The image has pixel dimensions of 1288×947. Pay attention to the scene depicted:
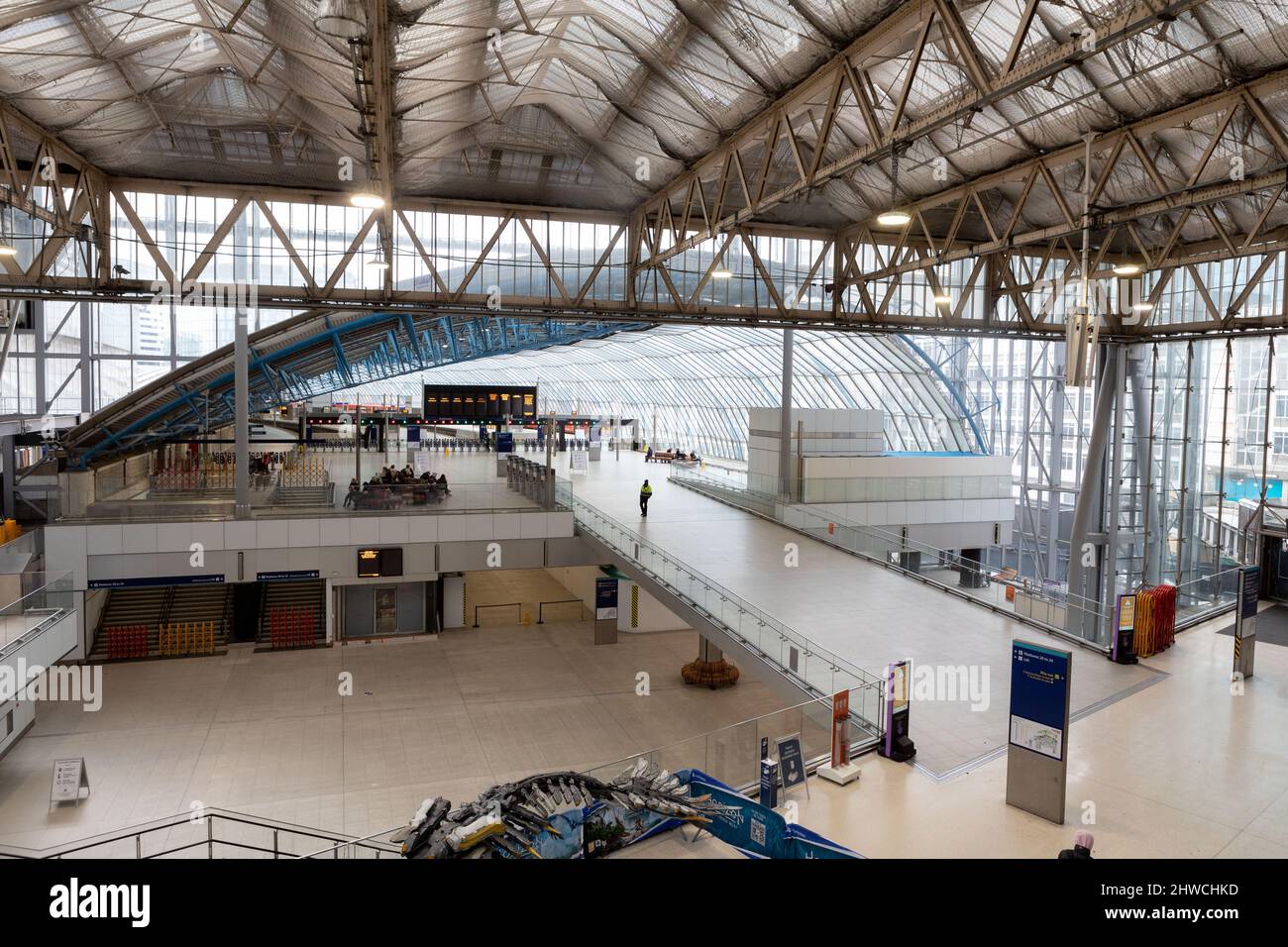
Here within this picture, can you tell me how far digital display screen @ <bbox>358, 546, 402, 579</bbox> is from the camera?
27.8 meters

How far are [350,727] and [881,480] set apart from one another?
20.7 meters

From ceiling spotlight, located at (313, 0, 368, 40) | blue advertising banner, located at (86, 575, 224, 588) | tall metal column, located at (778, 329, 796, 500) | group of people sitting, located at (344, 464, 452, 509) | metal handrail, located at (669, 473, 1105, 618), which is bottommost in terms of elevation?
blue advertising banner, located at (86, 575, 224, 588)

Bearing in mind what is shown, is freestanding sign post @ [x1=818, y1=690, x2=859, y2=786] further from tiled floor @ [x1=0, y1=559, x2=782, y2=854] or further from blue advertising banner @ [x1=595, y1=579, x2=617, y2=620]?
blue advertising banner @ [x1=595, y1=579, x2=617, y2=620]

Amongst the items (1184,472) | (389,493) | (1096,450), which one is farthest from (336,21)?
(1184,472)

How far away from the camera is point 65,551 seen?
81.0 ft

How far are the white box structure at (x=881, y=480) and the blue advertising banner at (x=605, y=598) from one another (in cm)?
679

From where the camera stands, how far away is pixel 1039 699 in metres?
10.2

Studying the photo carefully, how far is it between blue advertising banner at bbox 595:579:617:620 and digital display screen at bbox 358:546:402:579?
21.4 ft

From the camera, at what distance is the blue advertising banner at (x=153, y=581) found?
2512 centimetres

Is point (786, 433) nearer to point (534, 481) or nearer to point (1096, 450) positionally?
point (534, 481)

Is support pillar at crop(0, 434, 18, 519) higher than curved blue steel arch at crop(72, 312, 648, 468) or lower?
lower

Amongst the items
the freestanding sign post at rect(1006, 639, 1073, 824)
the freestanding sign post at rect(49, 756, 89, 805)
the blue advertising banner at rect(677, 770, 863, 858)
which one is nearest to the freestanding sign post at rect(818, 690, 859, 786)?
the blue advertising banner at rect(677, 770, 863, 858)

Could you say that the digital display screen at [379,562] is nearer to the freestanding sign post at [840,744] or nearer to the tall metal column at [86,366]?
the freestanding sign post at [840,744]

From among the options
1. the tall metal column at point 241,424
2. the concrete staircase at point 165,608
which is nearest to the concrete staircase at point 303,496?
the tall metal column at point 241,424
